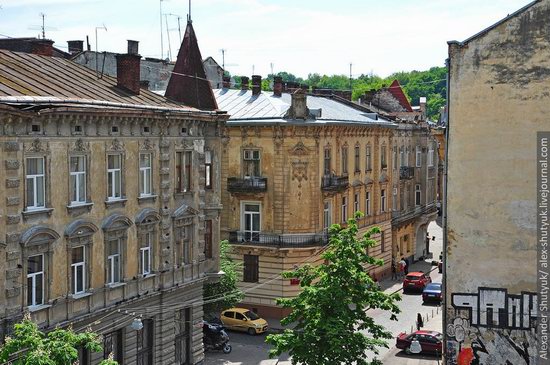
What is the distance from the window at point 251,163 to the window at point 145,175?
1544cm

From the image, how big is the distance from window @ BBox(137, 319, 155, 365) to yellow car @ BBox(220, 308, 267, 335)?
1046 cm

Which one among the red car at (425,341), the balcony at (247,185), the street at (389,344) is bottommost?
the street at (389,344)

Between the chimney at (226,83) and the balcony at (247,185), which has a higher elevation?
the chimney at (226,83)

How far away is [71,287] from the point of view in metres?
26.1

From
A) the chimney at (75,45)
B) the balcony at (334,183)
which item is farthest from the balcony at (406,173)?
the chimney at (75,45)

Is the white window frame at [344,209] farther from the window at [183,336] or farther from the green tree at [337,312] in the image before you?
the green tree at [337,312]

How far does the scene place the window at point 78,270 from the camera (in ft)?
86.2

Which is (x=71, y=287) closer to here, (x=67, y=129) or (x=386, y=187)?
(x=67, y=129)

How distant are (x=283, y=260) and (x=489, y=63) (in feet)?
68.5


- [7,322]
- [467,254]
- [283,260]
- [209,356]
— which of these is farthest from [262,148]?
[7,322]

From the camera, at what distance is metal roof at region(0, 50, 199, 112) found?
2479 centimetres

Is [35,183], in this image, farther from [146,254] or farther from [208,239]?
[208,239]

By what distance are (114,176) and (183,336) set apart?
8.59 m

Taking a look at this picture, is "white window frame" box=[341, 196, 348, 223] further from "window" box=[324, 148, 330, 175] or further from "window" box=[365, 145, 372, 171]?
"window" box=[365, 145, 372, 171]
